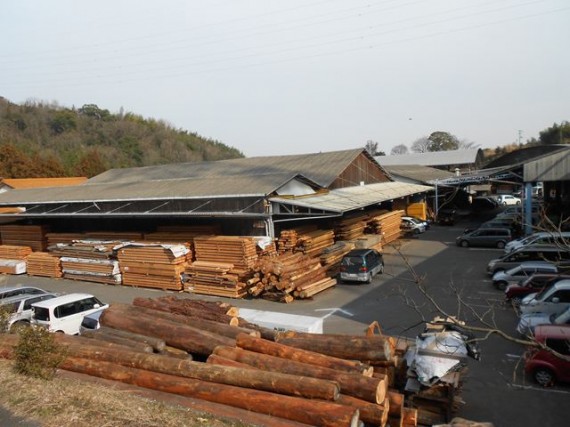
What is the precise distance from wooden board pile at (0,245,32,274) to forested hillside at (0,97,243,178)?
44.7 m

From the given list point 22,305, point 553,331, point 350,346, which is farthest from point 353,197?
point 350,346

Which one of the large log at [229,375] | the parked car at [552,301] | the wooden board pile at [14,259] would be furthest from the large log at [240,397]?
the wooden board pile at [14,259]

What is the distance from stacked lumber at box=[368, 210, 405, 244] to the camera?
3034 centimetres

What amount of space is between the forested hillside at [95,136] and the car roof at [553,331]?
238ft

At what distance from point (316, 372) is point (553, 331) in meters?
6.41

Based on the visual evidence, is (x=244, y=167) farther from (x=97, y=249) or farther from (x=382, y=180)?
(x=97, y=249)

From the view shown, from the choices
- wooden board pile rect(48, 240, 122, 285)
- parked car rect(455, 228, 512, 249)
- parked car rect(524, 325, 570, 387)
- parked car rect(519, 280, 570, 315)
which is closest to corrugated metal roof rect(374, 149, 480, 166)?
parked car rect(455, 228, 512, 249)

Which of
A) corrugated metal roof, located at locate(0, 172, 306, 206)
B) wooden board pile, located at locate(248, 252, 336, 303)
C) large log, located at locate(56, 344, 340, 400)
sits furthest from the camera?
corrugated metal roof, located at locate(0, 172, 306, 206)

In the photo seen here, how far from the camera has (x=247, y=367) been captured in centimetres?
823

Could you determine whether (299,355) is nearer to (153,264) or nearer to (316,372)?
(316,372)

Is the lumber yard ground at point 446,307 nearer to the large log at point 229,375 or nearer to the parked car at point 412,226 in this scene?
the parked car at point 412,226

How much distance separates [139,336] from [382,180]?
29596mm

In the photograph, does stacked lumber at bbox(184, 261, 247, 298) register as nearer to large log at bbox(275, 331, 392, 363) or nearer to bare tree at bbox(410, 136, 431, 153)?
large log at bbox(275, 331, 392, 363)

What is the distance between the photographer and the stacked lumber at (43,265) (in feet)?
87.7
